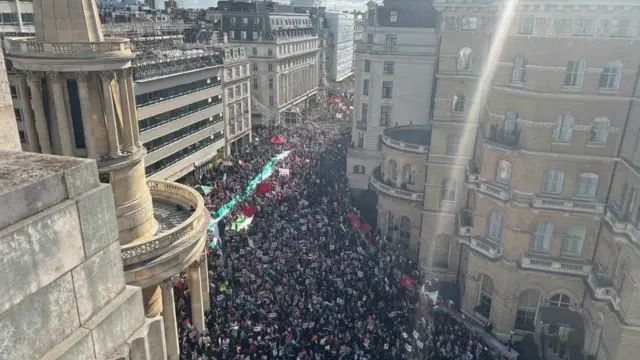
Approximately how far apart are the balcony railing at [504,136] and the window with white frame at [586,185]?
4.65 meters

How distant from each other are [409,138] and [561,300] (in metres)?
22.0

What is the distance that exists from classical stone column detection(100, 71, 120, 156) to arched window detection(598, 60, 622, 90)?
27816 mm

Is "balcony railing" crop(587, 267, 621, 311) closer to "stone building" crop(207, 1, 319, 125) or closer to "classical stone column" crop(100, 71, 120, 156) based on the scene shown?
"classical stone column" crop(100, 71, 120, 156)

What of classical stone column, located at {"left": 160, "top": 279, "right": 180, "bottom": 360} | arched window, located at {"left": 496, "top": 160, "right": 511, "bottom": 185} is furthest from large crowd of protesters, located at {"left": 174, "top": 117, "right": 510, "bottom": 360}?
arched window, located at {"left": 496, "top": 160, "right": 511, "bottom": 185}

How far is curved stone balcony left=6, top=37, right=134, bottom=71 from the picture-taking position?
19469 millimetres

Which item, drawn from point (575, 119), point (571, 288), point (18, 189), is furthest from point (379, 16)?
point (18, 189)

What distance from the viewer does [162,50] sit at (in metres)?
58.2

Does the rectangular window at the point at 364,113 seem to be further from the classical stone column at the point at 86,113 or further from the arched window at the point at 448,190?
the classical stone column at the point at 86,113

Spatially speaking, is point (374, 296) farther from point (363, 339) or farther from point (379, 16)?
point (379, 16)

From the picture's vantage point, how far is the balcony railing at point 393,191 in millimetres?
46562

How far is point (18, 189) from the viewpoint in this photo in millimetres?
5652

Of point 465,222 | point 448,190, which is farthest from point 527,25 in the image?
point 465,222

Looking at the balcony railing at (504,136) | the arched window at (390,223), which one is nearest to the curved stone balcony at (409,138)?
the arched window at (390,223)

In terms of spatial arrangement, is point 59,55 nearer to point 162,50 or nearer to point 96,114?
point 96,114
